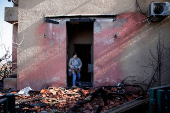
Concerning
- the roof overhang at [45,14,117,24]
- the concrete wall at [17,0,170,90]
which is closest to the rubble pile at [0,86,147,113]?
the concrete wall at [17,0,170,90]

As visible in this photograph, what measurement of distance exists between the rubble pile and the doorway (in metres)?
2.64

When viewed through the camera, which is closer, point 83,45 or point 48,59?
point 48,59

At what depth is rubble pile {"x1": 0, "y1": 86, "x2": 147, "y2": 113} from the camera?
4.93 meters

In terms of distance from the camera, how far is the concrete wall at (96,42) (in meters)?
6.39

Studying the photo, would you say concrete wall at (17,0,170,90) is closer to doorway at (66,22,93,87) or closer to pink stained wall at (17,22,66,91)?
pink stained wall at (17,22,66,91)

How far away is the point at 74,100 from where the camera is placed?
18.4 feet

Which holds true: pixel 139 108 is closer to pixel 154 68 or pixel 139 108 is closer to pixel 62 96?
pixel 154 68

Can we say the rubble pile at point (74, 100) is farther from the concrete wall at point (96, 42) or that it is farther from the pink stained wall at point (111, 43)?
the concrete wall at point (96, 42)

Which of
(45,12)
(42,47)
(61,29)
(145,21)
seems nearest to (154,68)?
(145,21)

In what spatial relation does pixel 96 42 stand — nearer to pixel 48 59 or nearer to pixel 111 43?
pixel 111 43

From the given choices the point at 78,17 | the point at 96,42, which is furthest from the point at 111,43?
the point at 78,17

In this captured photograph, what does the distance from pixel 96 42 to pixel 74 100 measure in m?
3.02

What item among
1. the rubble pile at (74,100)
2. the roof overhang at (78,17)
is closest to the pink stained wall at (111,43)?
the roof overhang at (78,17)

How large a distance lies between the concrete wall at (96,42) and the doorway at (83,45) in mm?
1980
